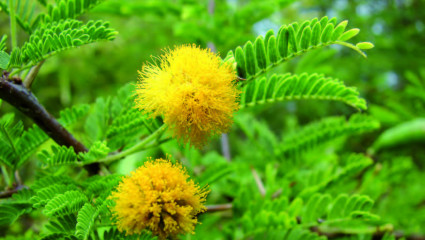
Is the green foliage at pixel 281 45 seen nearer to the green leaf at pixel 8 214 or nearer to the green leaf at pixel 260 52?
the green leaf at pixel 260 52

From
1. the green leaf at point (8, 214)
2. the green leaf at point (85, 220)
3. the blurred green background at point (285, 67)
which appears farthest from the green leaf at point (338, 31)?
the blurred green background at point (285, 67)

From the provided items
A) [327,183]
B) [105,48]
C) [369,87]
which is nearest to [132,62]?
[105,48]

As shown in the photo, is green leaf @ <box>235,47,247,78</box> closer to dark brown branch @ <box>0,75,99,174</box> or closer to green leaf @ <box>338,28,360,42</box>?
green leaf @ <box>338,28,360,42</box>

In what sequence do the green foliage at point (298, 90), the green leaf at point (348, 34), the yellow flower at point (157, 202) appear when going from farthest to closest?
1. the green foliage at point (298, 90)
2. the green leaf at point (348, 34)
3. the yellow flower at point (157, 202)

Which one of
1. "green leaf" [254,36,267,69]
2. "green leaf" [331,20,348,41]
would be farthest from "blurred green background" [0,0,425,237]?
"green leaf" [331,20,348,41]

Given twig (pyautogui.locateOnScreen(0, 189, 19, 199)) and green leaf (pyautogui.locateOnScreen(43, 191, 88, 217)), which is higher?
green leaf (pyautogui.locateOnScreen(43, 191, 88, 217))

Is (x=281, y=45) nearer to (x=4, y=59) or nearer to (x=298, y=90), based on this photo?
(x=298, y=90)

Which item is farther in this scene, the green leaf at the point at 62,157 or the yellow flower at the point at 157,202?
the green leaf at the point at 62,157
